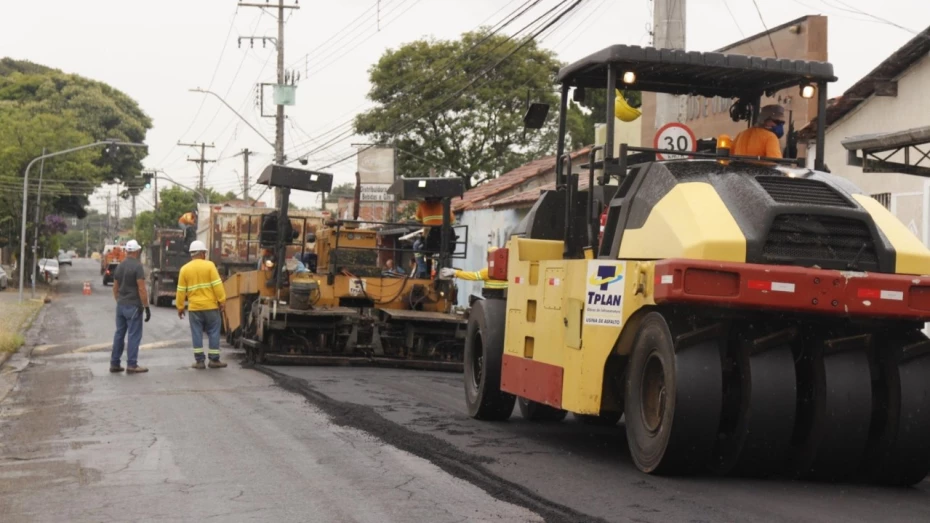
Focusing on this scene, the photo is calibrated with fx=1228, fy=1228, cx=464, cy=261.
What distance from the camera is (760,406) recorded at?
7.04 m

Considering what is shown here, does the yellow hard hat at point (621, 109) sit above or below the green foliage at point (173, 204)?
below

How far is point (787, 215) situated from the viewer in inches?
287

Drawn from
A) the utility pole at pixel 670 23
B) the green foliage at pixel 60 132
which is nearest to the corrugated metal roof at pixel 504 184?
the utility pole at pixel 670 23

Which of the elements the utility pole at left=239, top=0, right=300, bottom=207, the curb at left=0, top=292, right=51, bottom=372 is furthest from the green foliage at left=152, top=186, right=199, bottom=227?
the utility pole at left=239, top=0, right=300, bottom=207

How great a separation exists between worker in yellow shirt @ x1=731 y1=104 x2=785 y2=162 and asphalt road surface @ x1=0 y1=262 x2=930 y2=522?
238 centimetres

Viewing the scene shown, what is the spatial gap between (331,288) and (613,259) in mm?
9550

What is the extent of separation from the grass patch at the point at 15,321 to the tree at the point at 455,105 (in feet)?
47.6

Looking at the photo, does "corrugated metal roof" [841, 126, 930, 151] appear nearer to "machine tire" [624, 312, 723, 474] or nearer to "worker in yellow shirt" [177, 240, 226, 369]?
"machine tire" [624, 312, 723, 474]

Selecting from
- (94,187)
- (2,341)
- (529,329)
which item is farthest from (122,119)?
(529,329)

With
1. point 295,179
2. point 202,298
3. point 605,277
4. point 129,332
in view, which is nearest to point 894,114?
point 295,179

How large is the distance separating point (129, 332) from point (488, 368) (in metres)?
6.90

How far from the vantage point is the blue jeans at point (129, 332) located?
50.2ft

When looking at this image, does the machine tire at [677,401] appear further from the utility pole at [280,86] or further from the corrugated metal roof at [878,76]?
the utility pole at [280,86]

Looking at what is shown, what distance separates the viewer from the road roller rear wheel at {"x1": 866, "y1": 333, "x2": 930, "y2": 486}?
7.21 metres
